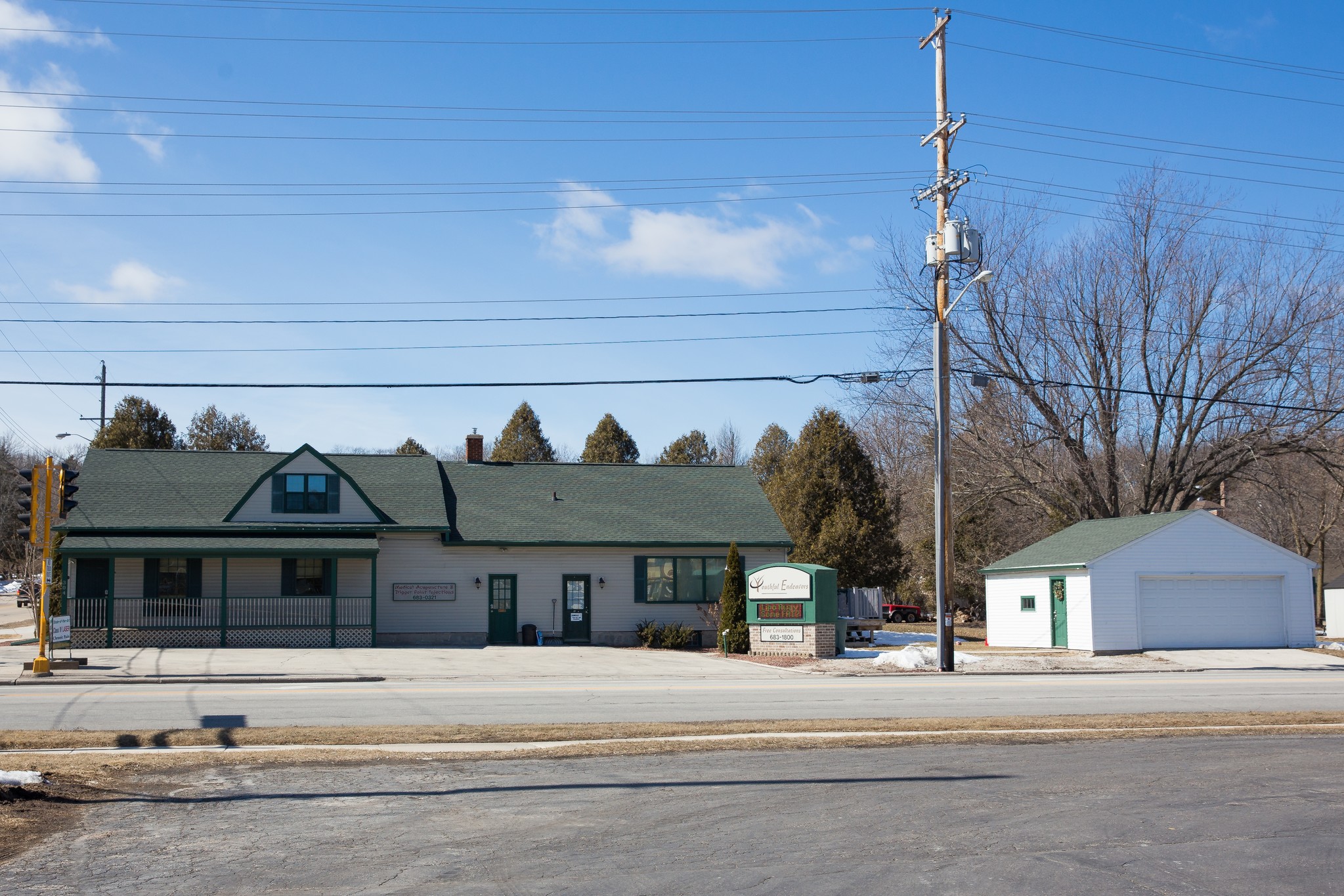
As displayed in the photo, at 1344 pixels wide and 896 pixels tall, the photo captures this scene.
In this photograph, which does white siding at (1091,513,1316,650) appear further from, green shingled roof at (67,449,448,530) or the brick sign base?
green shingled roof at (67,449,448,530)

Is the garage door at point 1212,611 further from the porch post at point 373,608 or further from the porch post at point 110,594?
the porch post at point 110,594

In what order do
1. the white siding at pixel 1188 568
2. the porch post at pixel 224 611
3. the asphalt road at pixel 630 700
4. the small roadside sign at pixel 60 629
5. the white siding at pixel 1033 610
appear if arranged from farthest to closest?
the white siding at pixel 1033 610, the white siding at pixel 1188 568, the porch post at pixel 224 611, the small roadside sign at pixel 60 629, the asphalt road at pixel 630 700

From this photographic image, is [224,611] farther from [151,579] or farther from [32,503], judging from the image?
[32,503]

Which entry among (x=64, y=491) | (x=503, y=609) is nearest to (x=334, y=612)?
(x=503, y=609)

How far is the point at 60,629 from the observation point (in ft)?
75.8

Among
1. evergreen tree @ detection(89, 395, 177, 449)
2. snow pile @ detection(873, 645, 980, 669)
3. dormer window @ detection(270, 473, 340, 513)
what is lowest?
snow pile @ detection(873, 645, 980, 669)

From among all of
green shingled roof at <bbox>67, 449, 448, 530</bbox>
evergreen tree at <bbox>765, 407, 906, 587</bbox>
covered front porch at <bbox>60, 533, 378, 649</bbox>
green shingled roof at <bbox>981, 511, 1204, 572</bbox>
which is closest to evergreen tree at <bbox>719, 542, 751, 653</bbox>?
green shingled roof at <bbox>67, 449, 448, 530</bbox>

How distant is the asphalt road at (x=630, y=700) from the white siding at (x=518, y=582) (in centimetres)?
1125

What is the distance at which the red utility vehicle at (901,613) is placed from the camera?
53.1 metres

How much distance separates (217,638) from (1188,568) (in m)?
27.9

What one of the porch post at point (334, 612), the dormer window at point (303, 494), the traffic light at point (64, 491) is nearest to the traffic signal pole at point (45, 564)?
the traffic light at point (64, 491)

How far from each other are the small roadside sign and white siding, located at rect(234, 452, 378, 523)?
32.5ft

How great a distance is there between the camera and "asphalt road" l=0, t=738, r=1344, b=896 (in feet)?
24.2

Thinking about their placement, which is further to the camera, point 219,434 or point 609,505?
point 219,434
